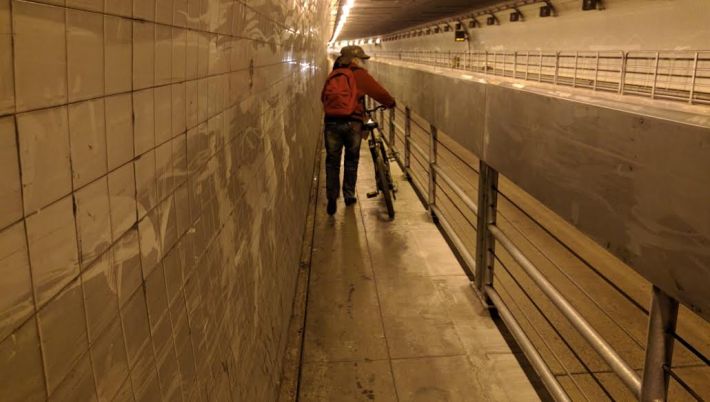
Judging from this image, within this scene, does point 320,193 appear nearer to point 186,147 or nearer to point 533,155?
point 533,155

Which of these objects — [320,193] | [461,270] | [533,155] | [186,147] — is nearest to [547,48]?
[320,193]

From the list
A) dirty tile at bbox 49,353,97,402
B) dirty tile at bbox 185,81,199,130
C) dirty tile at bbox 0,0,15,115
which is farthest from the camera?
dirty tile at bbox 185,81,199,130

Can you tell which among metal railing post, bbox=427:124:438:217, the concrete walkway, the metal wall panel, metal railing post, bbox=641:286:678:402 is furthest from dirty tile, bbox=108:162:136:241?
metal railing post, bbox=427:124:438:217

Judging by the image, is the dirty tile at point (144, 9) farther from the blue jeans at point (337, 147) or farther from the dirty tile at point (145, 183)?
the blue jeans at point (337, 147)

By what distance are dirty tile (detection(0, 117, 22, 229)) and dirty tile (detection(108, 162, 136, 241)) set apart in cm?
23

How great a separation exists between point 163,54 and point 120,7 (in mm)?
210

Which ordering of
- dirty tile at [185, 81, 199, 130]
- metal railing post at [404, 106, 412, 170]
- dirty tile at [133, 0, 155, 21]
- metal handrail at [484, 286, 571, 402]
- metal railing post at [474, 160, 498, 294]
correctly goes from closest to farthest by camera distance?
1. dirty tile at [133, 0, 155, 21]
2. dirty tile at [185, 81, 199, 130]
3. metal handrail at [484, 286, 571, 402]
4. metal railing post at [474, 160, 498, 294]
5. metal railing post at [404, 106, 412, 170]

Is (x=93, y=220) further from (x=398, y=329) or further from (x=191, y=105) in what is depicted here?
(x=398, y=329)

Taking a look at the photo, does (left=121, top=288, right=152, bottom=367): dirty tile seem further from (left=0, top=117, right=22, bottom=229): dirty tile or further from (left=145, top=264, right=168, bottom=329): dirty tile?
(left=0, top=117, right=22, bottom=229): dirty tile

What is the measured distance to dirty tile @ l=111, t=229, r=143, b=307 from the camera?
3.05 ft

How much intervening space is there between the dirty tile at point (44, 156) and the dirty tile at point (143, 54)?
259 millimetres

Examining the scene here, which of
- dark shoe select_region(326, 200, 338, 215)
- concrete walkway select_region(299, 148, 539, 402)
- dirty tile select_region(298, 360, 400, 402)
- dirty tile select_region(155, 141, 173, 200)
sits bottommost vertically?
dirty tile select_region(298, 360, 400, 402)

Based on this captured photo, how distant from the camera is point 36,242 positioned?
2.33ft

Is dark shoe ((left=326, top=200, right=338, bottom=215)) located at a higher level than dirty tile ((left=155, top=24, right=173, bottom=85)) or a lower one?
lower
